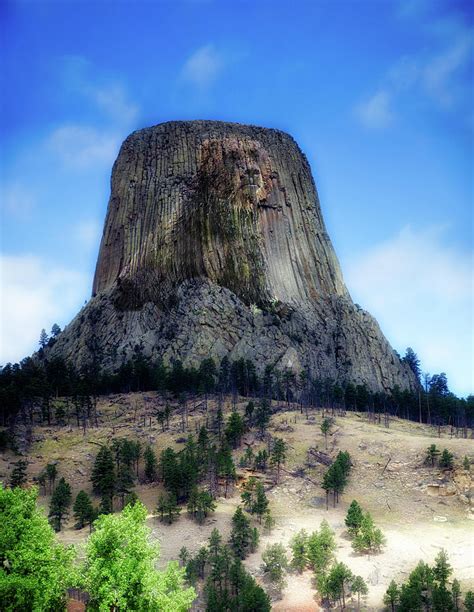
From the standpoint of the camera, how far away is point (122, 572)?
1096 inches

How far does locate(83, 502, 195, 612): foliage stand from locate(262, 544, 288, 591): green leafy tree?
27061mm

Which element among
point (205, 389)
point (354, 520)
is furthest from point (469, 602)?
point (205, 389)

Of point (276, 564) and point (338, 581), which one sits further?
point (276, 564)

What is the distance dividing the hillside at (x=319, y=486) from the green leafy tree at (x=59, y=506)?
1.67m

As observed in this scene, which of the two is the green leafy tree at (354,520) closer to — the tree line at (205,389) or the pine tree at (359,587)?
the pine tree at (359,587)

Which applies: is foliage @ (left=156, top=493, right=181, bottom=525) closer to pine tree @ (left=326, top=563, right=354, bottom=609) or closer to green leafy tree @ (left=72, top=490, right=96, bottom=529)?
green leafy tree @ (left=72, top=490, right=96, bottom=529)

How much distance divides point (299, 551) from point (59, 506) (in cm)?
2436

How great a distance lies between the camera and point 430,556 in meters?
57.3

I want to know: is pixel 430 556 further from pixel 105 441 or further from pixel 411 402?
pixel 411 402

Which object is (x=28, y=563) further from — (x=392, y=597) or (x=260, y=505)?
(x=260, y=505)

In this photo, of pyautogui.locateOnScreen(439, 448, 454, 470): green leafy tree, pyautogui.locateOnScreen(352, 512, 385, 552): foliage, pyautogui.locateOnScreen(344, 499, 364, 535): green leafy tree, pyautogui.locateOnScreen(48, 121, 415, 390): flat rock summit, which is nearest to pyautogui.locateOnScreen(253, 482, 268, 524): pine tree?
pyautogui.locateOnScreen(344, 499, 364, 535): green leafy tree

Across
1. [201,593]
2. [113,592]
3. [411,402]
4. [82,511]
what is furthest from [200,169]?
[113,592]

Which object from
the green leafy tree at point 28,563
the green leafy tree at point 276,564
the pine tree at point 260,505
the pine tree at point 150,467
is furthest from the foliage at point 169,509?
the green leafy tree at point 28,563

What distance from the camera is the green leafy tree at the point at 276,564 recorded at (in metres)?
54.1
